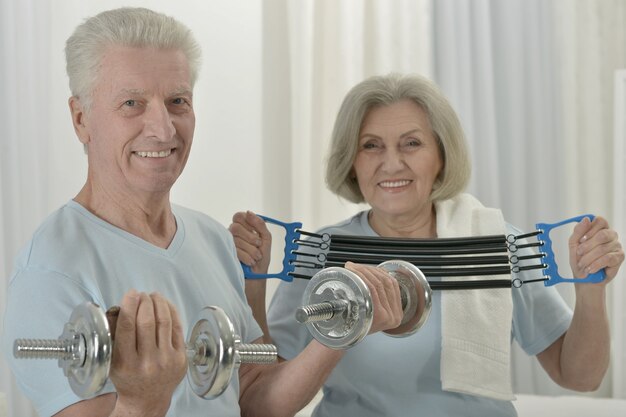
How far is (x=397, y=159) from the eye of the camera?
1883 mm

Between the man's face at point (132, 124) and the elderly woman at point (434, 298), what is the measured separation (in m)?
0.50

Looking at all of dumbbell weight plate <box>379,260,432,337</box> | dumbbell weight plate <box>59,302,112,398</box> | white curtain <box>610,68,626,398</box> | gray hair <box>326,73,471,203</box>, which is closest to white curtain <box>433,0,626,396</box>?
white curtain <box>610,68,626,398</box>

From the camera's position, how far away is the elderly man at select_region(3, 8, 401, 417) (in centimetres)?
119

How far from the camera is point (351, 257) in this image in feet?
6.13

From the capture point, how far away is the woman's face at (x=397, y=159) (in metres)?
1.88

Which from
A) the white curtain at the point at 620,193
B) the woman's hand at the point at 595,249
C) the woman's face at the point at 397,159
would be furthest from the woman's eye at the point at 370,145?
the white curtain at the point at 620,193

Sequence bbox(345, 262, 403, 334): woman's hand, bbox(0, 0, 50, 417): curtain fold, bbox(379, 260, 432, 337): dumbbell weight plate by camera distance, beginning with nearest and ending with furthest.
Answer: bbox(345, 262, 403, 334): woman's hand < bbox(379, 260, 432, 337): dumbbell weight plate < bbox(0, 0, 50, 417): curtain fold

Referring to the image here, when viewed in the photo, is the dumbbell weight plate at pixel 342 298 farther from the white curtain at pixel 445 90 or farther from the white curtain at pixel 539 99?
the white curtain at pixel 539 99


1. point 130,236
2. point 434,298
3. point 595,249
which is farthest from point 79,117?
point 595,249

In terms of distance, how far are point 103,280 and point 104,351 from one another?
0.35 metres

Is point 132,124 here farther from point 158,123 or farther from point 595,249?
point 595,249

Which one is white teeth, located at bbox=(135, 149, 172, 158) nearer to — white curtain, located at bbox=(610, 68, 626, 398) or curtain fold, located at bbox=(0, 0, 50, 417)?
curtain fold, located at bbox=(0, 0, 50, 417)

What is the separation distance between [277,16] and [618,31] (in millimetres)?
1232

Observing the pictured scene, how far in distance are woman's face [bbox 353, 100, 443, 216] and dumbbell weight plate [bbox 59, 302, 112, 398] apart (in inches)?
40.0
